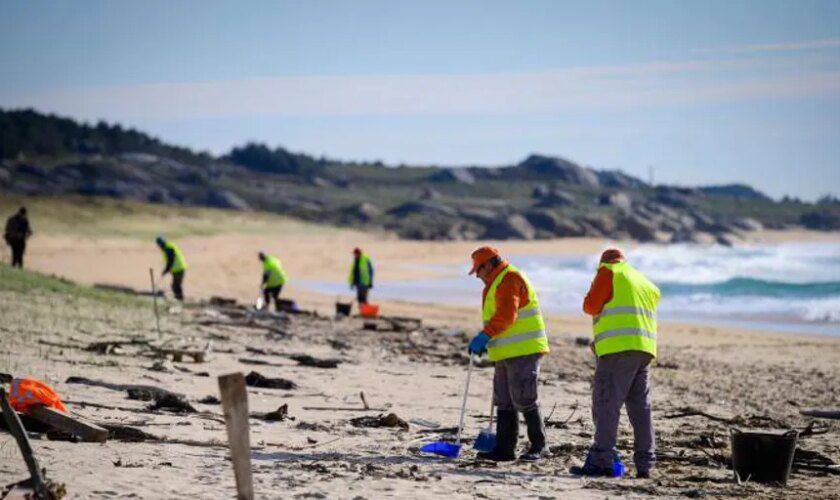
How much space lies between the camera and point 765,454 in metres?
9.38

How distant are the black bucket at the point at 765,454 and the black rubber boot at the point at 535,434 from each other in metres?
1.63

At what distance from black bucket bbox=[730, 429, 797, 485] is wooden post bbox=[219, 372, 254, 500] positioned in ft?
14.1

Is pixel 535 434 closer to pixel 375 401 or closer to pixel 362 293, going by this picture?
pixel 375 401

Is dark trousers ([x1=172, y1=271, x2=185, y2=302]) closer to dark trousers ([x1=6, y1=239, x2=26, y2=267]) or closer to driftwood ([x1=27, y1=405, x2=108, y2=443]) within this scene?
dark trousers ([x1=6, y1=239, x2=26, y2=267])

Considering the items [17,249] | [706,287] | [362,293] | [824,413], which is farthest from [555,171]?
[824,413]

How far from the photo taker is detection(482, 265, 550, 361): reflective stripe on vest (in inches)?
408

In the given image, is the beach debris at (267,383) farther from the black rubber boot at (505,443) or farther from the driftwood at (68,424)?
the driftwood at (68,424)

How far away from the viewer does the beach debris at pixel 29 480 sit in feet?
23.4

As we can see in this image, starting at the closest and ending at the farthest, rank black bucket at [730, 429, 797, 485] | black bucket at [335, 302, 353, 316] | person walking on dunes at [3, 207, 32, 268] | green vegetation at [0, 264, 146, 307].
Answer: black bucket at [730, 429, 797, 485], green vegetation at [0, 264, 146, 307], black bucket at [335, 302, 353, 316], person walking on dunes at [3, 207, 32, 268]

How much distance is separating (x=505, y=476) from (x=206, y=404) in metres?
3.86

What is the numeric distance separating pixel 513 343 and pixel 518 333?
0.30ft

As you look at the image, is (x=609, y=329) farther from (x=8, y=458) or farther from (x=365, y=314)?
(x=365, y=314)

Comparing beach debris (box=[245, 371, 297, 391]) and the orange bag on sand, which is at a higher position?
the orange bag on sand

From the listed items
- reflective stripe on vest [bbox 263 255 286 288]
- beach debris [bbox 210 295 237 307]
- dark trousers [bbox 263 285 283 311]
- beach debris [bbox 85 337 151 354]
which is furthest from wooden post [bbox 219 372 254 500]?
beach debris [bbox 210 295 237 307]
